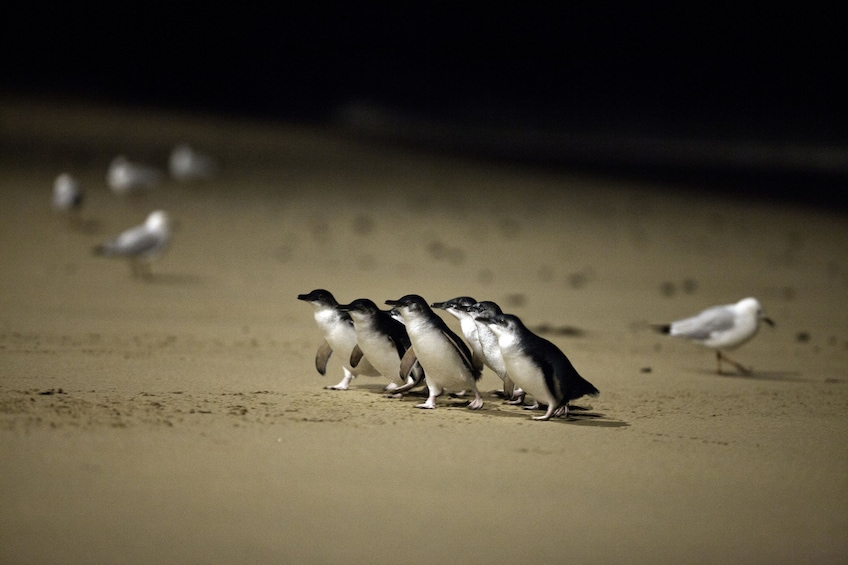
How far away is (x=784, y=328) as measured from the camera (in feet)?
34.9

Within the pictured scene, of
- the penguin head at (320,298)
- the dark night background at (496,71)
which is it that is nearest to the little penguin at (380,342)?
the penguin head at (320,298)

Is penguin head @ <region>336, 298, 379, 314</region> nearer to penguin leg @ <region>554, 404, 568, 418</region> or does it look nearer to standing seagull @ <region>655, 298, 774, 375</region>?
penguin leg @ <region>554, 404, 568, 418</region>

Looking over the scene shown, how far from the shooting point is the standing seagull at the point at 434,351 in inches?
253

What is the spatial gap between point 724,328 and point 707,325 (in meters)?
0.14

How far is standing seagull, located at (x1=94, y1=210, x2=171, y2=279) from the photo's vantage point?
11.4 meters

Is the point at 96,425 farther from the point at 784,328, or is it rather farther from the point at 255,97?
the point at 255,97

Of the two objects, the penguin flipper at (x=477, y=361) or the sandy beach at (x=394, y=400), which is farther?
the penguin flipper at (x=477, y=361)

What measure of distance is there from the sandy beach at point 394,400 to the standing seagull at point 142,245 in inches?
10.8

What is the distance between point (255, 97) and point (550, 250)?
14.9 meters

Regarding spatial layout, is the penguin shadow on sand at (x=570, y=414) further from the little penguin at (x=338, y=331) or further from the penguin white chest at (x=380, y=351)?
the little penguin at (x=338, y=331)

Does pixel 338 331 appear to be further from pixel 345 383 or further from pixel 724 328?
pixel 724 328

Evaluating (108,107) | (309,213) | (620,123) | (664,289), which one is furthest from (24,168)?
(620,123)

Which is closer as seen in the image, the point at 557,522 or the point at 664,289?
the point at 557,522

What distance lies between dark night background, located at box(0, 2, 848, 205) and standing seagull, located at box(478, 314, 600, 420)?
16.9m
